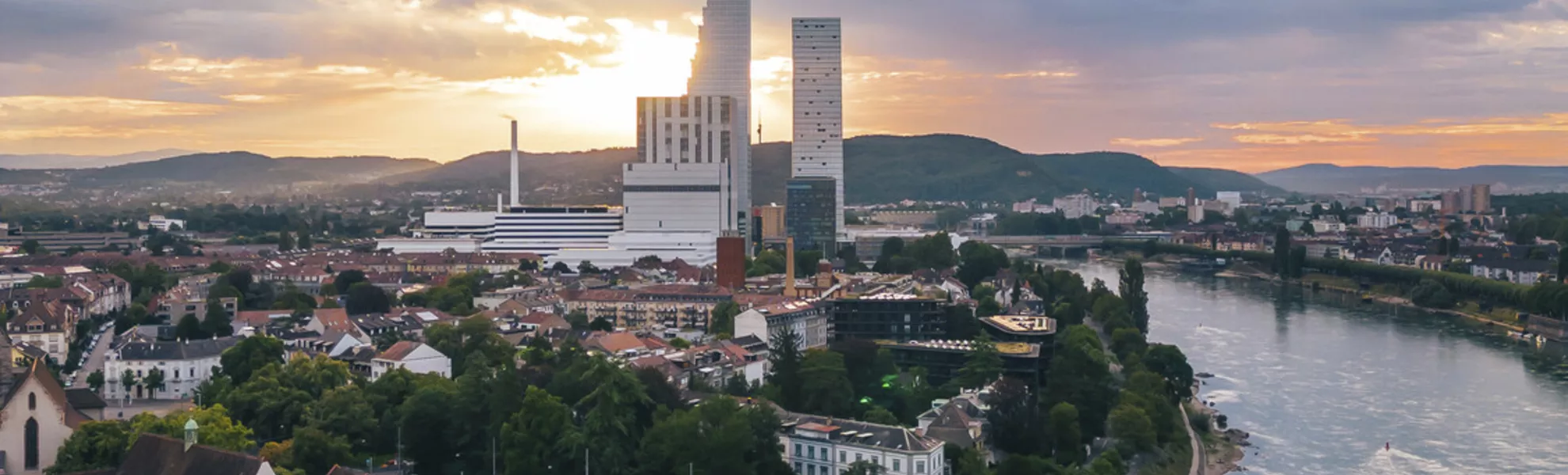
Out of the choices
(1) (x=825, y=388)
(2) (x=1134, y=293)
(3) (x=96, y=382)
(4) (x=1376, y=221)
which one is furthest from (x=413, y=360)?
(4) (x=1376, y=221)

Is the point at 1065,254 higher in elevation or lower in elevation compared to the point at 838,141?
lower

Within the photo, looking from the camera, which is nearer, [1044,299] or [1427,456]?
[1427,456]

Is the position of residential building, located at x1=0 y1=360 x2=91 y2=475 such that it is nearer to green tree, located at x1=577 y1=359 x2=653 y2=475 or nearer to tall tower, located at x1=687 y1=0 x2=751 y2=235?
green tree, located at x1=577 y1=359 x2=653 y2=475

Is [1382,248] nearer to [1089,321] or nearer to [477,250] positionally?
[1089,321]

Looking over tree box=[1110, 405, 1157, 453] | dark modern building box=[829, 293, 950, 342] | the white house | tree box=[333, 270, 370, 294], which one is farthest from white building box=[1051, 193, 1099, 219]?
tree box=[1110, 405, 1157, 453]

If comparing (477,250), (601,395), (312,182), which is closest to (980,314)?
(601,395)
